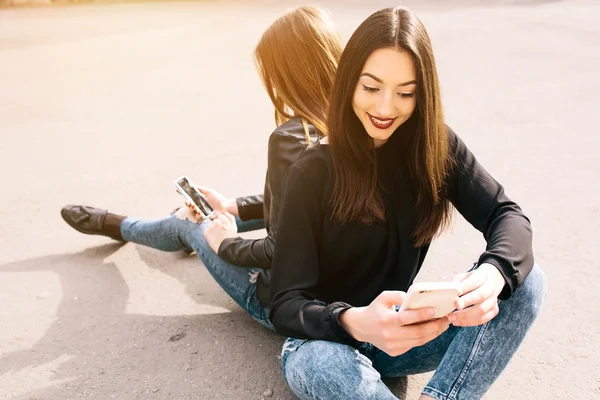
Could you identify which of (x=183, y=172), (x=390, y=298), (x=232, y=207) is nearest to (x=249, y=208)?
(x=232, y=207)

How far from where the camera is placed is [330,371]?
1806mm

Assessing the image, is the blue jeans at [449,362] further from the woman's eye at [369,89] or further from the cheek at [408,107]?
the woman's eye at [369,89]

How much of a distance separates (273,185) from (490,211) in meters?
0.82

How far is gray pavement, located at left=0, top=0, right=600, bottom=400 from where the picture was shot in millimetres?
2590

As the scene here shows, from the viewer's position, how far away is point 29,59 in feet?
23.0

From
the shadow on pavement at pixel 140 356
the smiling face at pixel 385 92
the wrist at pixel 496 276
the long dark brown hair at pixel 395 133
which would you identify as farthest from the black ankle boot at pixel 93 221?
the wrist at pixel 496 276

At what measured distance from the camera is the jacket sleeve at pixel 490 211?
1.96m

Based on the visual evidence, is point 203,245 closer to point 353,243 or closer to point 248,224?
point 248,224

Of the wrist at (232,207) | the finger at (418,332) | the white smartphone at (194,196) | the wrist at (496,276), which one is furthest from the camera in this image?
the wrist at (232,207)

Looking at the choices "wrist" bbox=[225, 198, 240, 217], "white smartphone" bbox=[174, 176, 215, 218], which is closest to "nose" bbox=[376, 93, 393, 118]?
"white smartphone" bbox=[174, 176, 215, 218]

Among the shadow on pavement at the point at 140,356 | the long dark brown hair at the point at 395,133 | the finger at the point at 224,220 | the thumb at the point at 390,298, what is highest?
the long dark brown hair at the point at 395,133

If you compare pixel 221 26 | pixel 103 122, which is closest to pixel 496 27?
pixel 221 26

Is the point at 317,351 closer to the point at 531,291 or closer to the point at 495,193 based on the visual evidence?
the point at 531,291

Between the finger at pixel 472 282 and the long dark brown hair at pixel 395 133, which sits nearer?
the finger at pixel 472 282
